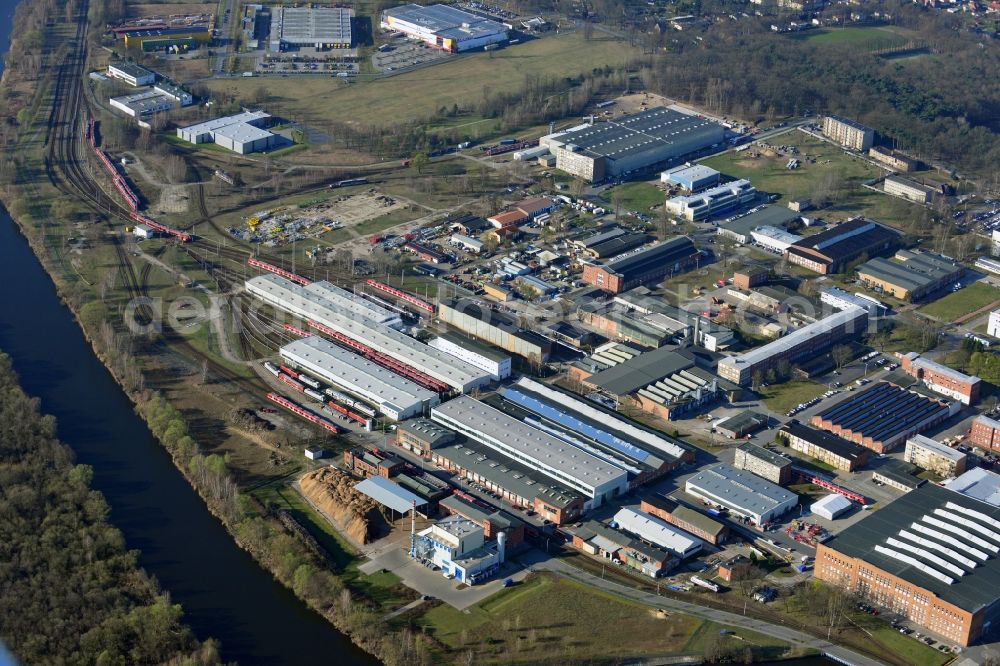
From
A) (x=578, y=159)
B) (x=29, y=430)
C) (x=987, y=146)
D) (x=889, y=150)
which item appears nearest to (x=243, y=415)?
(x=29, y=430)

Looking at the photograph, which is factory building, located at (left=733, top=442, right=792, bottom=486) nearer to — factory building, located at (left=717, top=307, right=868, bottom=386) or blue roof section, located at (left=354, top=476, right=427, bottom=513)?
factory building, located at (left=717, top=307, right=868, bottom=386)

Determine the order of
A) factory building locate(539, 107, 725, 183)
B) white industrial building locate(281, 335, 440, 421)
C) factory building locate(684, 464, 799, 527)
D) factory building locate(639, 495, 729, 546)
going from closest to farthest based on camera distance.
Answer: factory building locate(639, 495, 729, 546), factory building locate(684, 464, 799, 527), white industrial building locate(281, 335, 440, 421), factory building locate(539, 107, 725, 183)

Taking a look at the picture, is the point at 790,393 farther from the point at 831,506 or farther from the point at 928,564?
the point at 928,564

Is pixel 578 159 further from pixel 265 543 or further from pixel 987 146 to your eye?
pixel 265 543

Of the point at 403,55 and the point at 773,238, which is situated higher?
the point at 403,55

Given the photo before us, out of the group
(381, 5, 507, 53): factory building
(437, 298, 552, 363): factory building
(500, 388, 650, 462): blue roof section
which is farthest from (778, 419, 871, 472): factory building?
(381, 5, 507, 53): factory building

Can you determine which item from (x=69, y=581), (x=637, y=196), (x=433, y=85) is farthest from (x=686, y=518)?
(x=433, y=85)

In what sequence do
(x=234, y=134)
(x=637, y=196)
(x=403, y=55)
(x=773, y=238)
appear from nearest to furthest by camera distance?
(x=773, y=238) < (x=637, y=196) < (x=234, y=134) < (x=403, y=55)
